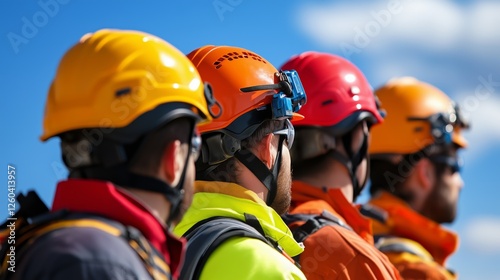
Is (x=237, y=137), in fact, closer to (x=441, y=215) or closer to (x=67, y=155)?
(x=67, y=155)

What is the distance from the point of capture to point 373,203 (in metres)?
11.5

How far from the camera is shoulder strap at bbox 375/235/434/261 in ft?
32.9

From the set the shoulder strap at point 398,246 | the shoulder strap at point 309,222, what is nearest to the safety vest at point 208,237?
the shoulder strap at point 309,222

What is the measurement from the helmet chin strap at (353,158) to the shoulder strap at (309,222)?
37.1 inches

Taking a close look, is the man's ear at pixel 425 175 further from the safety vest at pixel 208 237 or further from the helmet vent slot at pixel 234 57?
the safety vest at pixel 208 237

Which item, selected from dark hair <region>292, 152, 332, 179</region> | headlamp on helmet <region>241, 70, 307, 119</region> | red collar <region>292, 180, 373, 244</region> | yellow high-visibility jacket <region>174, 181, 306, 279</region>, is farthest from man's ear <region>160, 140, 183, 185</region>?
dark hair <region>292, 152, 332, 179</region>

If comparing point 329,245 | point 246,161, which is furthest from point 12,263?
point 329,245

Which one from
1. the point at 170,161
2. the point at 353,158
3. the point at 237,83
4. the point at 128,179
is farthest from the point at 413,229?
the point at 128,179

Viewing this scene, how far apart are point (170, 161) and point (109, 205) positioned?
39 centimetres

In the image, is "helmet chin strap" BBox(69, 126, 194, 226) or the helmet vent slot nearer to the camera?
"helmet chin strap" BBox(69, 126, 194, 226)

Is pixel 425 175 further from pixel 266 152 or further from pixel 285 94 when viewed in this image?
pixel 266 152

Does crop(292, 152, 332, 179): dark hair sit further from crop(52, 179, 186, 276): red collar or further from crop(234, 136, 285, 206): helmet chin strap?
crop(52, 179, 186, 276): red collar

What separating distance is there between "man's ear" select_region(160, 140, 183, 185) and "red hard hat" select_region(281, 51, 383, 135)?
12.9 feet

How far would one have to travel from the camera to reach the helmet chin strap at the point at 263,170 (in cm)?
650
